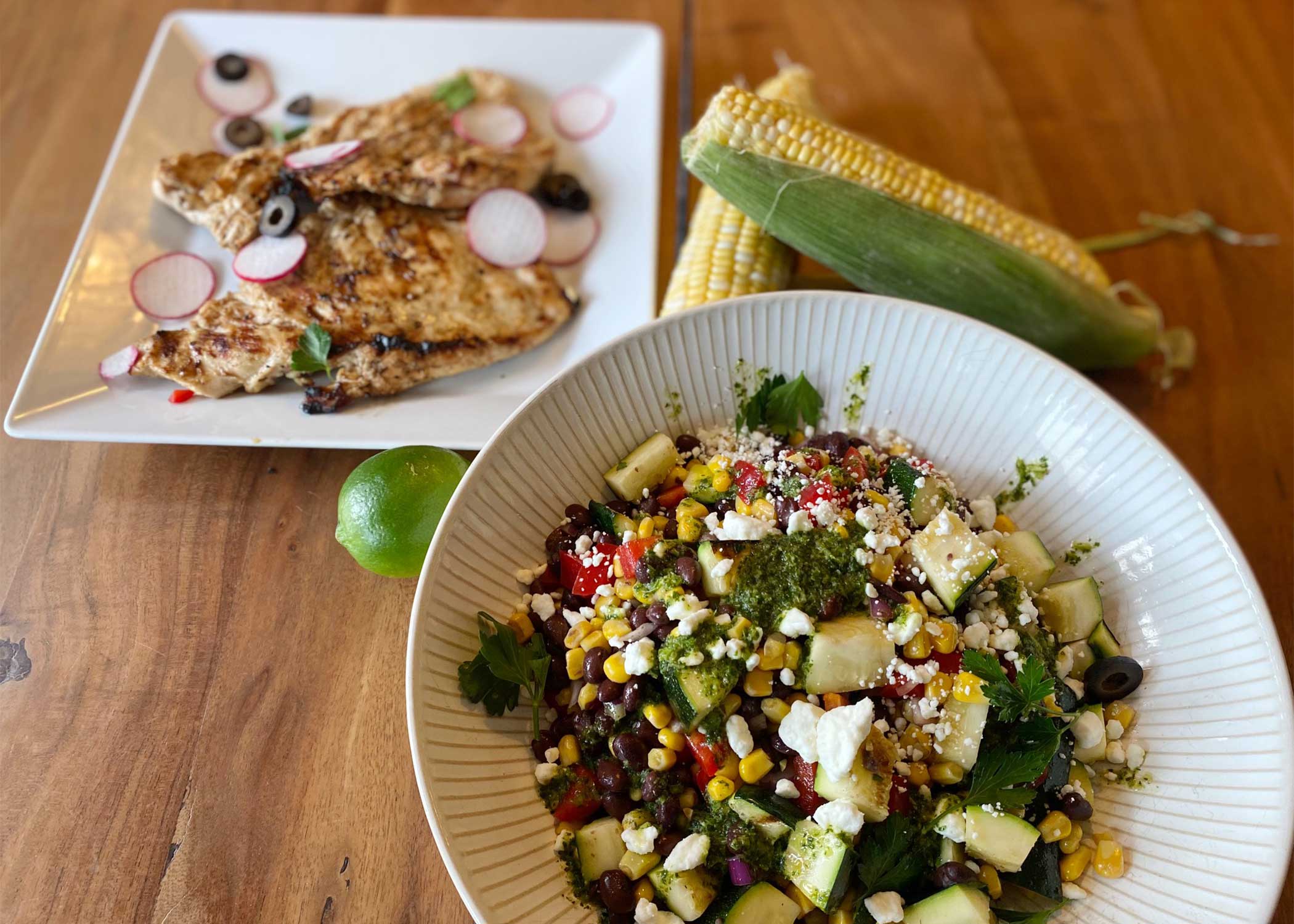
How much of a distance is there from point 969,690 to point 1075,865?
1.40ft

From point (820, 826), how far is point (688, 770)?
0.29 meters

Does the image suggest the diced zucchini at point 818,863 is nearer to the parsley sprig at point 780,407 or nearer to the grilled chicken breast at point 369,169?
the parsley sprig at point 780,407

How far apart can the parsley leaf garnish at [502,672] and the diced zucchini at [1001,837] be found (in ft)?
3.00

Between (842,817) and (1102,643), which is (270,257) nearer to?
(842,817)

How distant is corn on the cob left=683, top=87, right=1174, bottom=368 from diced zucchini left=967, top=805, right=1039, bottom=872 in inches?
59.3

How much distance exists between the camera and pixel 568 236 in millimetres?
3080

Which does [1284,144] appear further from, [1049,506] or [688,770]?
[688,770]

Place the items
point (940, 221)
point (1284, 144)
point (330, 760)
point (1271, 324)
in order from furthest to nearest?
point (1284, 144), point (1271, 324), point (940, 221), point (330, 760)

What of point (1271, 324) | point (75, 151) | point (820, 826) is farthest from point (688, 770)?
point (75, 151)

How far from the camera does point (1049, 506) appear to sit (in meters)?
2.25

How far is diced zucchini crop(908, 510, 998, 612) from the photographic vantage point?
1896 mm

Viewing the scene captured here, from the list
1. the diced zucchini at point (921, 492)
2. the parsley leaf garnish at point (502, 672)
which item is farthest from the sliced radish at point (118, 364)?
the diced zucchini at point (921, 492)

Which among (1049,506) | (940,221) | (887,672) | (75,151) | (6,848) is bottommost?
(6,848)

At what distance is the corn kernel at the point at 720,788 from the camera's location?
179cm
